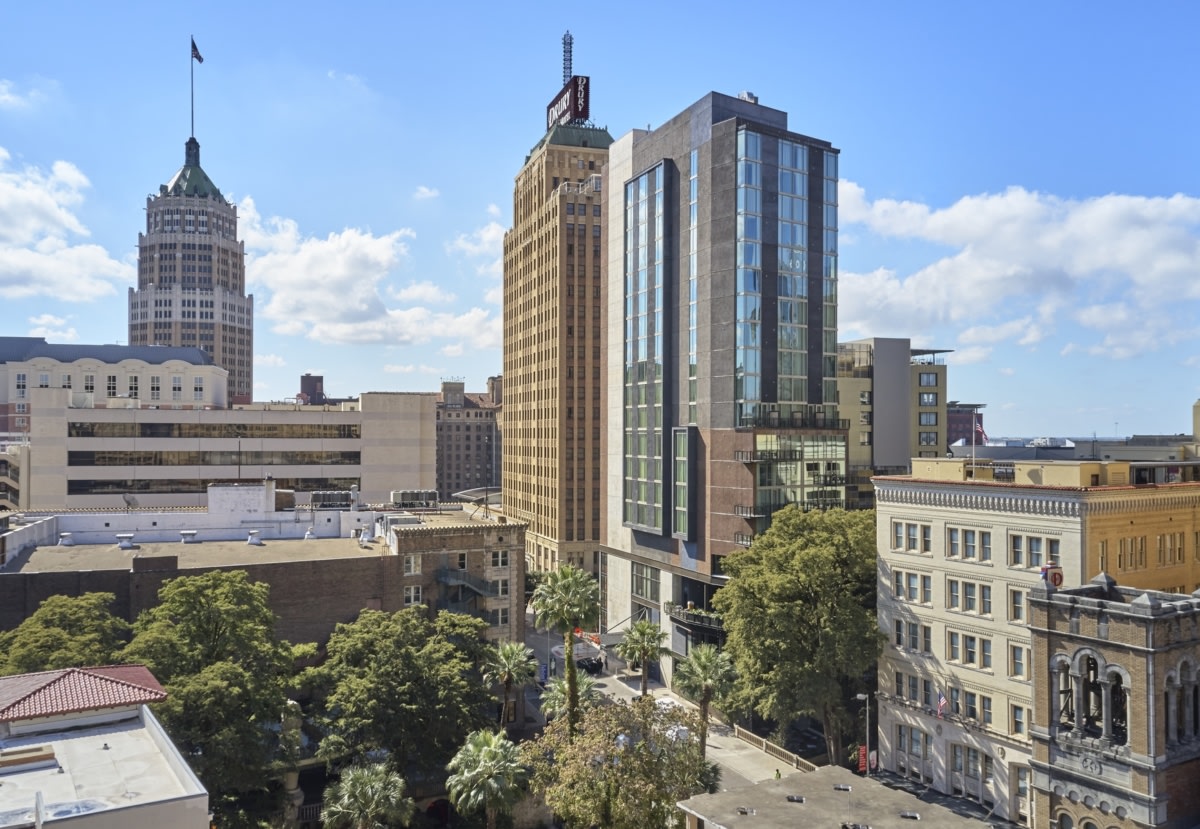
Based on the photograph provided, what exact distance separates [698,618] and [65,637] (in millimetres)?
50373

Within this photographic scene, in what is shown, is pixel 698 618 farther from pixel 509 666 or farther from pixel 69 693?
pixel 69 693

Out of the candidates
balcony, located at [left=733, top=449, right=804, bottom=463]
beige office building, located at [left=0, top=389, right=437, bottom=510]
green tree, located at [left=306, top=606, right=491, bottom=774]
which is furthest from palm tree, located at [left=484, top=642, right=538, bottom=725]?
beige office building, located at [left=0, top=389, right=437, bottom=510]

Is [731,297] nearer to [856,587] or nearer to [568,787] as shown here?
[856,587]

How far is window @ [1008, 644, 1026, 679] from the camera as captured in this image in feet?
171

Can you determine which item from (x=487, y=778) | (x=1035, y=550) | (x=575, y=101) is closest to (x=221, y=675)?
(x=487, y=778)

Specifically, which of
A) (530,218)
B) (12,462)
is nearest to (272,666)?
(12,462)

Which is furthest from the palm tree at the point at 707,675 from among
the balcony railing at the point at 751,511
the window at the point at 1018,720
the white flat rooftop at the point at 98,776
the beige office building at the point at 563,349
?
the beige office building at the point at 563,349

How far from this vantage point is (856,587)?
63719 millimetres

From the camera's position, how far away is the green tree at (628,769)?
124ft

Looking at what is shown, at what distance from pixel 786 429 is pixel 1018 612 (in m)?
29.7

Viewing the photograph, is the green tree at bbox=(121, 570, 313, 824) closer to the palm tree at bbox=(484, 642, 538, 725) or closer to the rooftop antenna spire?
the palm tree at bbox=(484, 642, 538, 725)

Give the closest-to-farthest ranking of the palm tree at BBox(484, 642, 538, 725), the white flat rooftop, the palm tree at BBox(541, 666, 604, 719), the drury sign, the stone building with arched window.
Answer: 1. the white flat rooftop
2. the stone building with arched window
3. the palm tree at BBox(541, 666, 604, 719)
4. the palm tree at BBox(484, 642, 538, 725)
5. the drury sign

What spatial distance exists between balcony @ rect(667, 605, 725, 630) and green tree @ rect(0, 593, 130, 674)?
46266 mm

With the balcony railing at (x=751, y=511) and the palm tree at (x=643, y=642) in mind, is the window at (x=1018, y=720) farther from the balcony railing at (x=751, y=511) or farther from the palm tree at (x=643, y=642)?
the balcony railing at (x=751, y=511)
